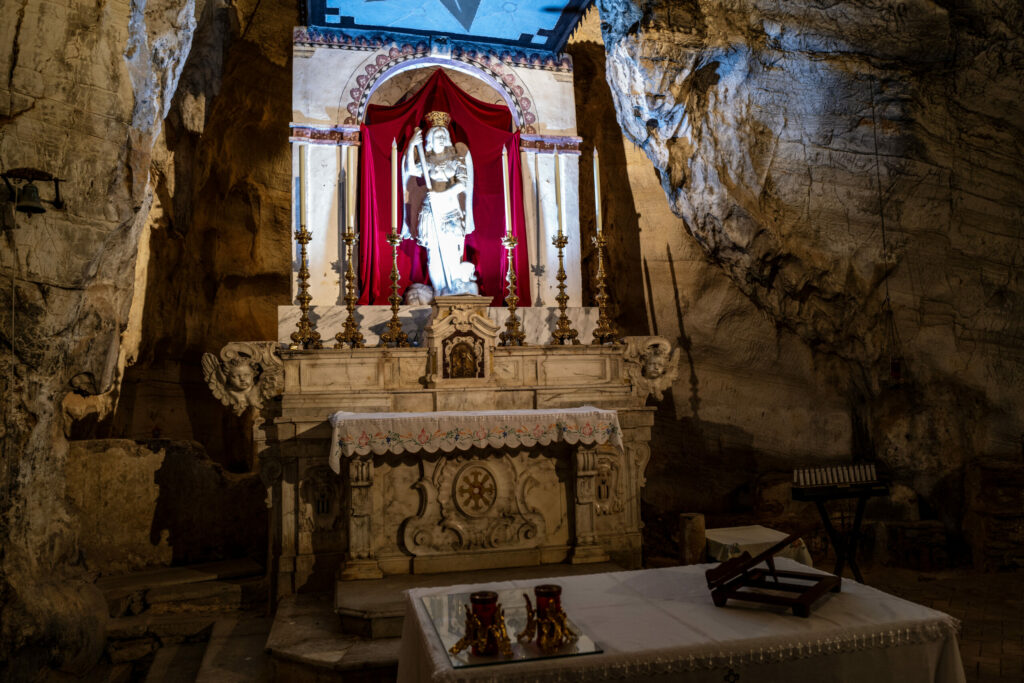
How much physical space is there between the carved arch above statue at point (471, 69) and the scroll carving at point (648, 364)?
3.35 m

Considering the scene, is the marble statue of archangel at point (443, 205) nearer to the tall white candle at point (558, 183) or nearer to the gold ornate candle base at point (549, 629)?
the tall white candle at point (558, 183)

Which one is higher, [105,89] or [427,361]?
[105,89]

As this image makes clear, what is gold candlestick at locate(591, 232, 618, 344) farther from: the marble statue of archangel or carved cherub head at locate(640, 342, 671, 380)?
the marble statue of archangel

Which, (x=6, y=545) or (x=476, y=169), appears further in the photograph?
(x=476, y=169)

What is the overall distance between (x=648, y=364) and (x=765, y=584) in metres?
3.87

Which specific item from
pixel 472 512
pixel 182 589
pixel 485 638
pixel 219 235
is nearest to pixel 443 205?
pixel 472 512

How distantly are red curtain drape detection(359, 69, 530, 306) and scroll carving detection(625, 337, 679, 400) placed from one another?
199 cm

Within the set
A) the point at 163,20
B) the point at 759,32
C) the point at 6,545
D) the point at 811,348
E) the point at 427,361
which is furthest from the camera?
the point at 811,348

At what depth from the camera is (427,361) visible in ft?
21.7

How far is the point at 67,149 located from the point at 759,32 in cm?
709

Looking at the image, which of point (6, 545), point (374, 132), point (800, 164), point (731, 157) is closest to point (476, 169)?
point (374, 132)

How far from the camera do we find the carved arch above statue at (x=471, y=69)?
8.78m

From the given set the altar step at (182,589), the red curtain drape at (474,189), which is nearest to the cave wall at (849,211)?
the red curtain drape at (474,189)

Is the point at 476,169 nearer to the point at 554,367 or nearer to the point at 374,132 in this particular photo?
the point at 374,132
